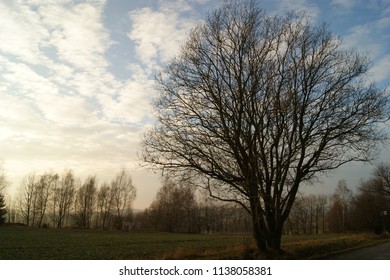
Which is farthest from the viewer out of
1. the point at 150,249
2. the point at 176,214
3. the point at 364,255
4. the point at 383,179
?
the point at 176,214

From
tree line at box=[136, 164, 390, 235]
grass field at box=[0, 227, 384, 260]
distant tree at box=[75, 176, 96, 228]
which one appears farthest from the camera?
distant tree at box=[75, 176, 96, 228]

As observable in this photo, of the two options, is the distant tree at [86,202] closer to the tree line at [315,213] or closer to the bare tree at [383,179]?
the tree line at [315,213]

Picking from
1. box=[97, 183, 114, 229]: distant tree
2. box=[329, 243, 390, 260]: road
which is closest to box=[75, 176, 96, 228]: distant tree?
box=[97, 183, 114, 229]: distant tree

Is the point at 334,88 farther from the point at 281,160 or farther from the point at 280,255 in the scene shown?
the point at 280,255

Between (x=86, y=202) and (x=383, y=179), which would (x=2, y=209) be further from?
(x=383, y=179)

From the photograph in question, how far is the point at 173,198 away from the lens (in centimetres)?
11262

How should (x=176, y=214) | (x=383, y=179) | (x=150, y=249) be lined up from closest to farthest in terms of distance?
(x=150, y=249) → (x=383, y=179) → (x=176, y=214)

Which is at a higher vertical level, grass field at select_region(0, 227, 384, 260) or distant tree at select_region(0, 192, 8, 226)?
distant tree at select_region(0, 192, 8, 226)

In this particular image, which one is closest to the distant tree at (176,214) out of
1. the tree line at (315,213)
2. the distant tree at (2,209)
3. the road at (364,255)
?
the tree line at (315,213)

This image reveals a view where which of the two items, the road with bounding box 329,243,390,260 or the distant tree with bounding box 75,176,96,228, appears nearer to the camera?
the road with bounding box 329,243,390,260

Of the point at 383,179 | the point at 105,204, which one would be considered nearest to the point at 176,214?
the point at 105,204

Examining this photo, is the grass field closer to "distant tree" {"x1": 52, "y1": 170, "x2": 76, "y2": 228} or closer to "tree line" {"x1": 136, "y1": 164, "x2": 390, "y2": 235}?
"tree line" {"x1": 136, "y1": 164, "x2": 390, "y2": 235}

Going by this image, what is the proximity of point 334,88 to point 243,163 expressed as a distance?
715 cm
